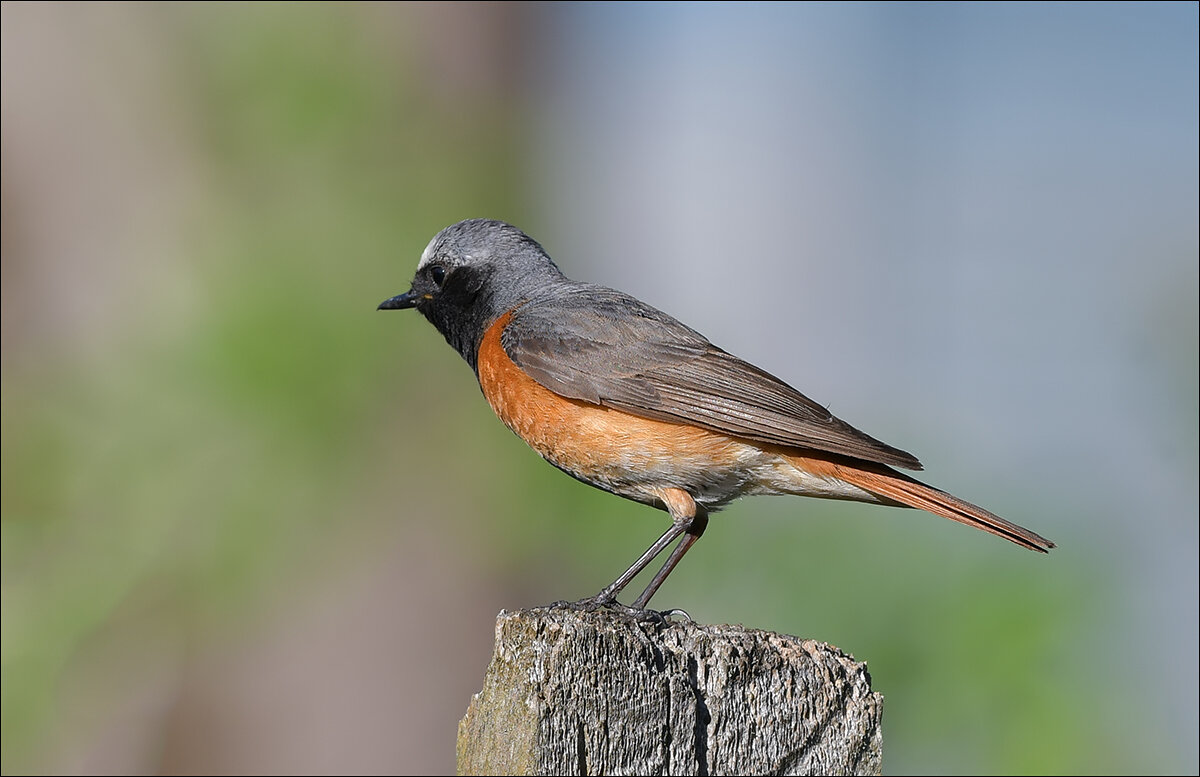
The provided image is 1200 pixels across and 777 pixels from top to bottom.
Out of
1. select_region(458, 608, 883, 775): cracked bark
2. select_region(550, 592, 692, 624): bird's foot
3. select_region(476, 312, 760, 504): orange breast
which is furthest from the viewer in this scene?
select_region(476, 312, 760, 504): orange breast

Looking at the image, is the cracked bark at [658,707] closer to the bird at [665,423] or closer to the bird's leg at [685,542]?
the bird at [665,423]

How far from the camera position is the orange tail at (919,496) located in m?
4.23

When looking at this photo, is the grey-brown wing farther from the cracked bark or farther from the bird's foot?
the cracked bark

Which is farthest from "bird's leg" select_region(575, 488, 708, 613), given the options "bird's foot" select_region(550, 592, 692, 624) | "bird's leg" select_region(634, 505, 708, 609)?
"bird's foot" select_region(550, 592, 692, 624)

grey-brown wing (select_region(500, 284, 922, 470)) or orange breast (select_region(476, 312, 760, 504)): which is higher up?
grey-brown wing (select_region(500, 284, 922, 470))

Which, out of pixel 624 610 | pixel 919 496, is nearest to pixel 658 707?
pixel 624 610

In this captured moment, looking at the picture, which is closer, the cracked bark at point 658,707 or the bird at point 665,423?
the cracked bark at point 658,707

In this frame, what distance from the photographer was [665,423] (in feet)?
15.9

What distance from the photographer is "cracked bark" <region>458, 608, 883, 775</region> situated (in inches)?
111

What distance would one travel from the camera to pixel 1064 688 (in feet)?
21.0

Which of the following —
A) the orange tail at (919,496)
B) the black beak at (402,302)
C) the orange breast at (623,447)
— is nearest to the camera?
the orange tail at (919,496)

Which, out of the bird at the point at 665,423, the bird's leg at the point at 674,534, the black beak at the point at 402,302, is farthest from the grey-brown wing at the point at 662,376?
the black beak at the point at 402,302

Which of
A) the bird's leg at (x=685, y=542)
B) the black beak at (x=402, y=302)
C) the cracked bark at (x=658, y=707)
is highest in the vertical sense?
the black beak at (x=402, y=302)

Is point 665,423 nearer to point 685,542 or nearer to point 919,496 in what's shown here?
point 685,542
